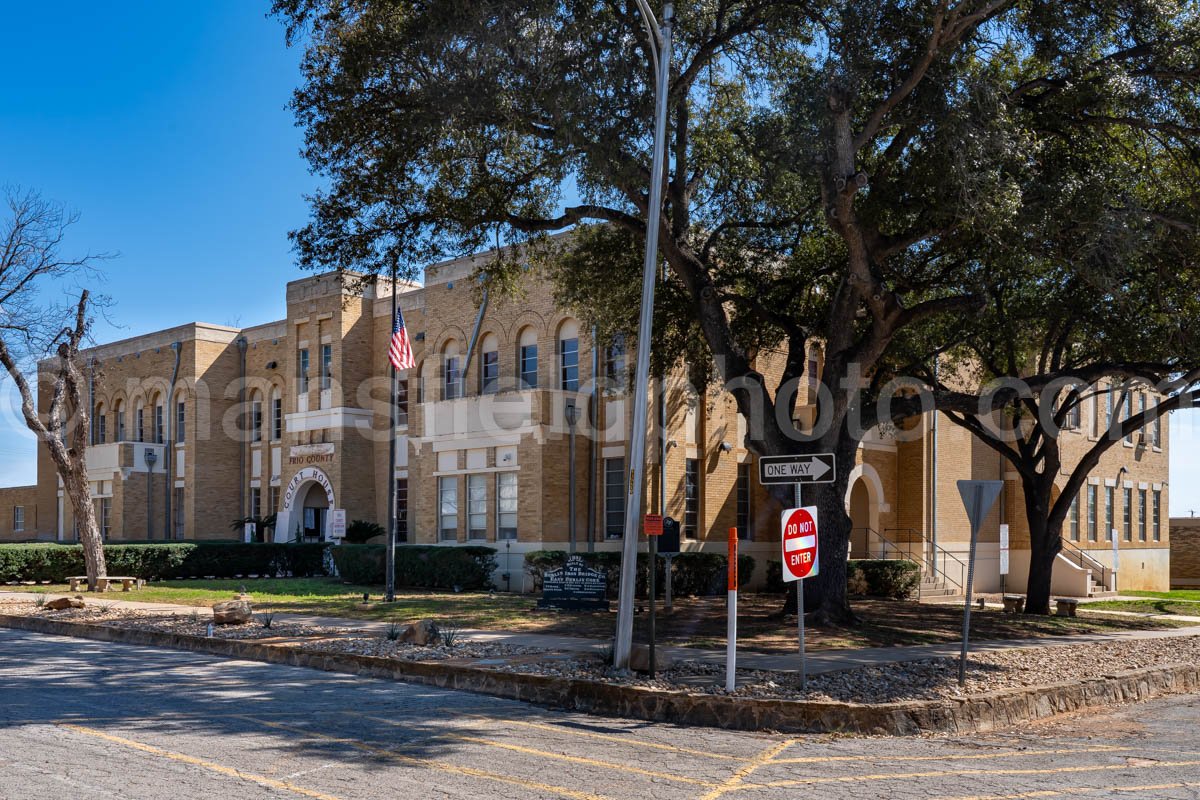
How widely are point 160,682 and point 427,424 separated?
1801 cm

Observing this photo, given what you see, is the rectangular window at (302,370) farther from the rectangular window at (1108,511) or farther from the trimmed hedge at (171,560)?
the rectangular window at (1108,511)

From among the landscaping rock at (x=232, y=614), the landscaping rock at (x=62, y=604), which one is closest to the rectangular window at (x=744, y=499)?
the landscaping rock at (x=232, y=614)

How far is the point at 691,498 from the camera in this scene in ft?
91.6

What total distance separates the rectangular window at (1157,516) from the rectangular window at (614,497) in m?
25.5

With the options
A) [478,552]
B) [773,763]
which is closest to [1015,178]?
[773,763]

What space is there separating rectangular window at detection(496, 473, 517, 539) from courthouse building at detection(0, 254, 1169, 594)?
0.06 meters

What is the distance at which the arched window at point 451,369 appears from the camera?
102 ft

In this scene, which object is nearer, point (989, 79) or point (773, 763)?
point (773, 763)

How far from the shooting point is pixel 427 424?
99.7ft

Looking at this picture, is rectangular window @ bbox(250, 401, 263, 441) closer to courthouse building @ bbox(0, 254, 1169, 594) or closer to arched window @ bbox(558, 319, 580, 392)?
courthouse building @ bbox(0, 254, 1169, 594)

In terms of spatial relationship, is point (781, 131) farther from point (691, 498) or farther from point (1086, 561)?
point (1086, 561)

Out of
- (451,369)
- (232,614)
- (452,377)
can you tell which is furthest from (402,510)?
(232,614)

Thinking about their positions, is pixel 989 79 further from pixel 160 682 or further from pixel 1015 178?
pixel 160 682

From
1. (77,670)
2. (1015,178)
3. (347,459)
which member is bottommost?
(77,670)
